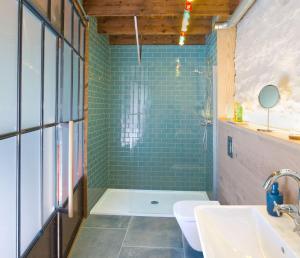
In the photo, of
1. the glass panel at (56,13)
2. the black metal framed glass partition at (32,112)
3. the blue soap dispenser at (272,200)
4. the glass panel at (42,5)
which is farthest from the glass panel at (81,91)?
the blue soap dispenser at (272,200)

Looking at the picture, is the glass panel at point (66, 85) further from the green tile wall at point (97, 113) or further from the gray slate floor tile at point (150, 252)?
the gray slate floor tile at point (150, 252)

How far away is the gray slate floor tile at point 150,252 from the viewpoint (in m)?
2.54

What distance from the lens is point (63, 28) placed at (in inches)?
92.4

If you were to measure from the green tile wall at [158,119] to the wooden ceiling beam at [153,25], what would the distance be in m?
0.44

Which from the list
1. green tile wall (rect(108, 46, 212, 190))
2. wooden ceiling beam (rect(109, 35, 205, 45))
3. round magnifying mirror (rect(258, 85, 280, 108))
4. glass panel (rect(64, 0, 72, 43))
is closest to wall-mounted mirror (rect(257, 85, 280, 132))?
round magnifying mirror (rect(258, 85, 280, 108))

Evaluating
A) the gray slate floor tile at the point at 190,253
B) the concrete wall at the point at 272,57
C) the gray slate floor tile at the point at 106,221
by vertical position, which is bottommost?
the gray slate floor tile at the point at 190,253

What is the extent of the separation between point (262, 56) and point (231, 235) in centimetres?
160

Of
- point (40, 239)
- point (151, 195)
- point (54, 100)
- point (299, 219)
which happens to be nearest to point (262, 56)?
point (299, 219)

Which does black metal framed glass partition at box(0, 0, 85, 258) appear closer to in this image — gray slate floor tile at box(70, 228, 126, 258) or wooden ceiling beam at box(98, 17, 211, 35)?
gray slate floor tile at box(70, 228, 126, 258)

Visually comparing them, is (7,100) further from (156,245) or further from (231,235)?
Result: (156,245)

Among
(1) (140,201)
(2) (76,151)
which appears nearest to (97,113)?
(2) (76,151)

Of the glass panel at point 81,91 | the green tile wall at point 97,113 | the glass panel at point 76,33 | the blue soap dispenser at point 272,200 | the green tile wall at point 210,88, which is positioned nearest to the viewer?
the blue soap dispenser at point 272,200

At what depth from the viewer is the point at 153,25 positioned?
154 inches

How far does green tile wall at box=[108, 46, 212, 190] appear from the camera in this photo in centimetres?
433
